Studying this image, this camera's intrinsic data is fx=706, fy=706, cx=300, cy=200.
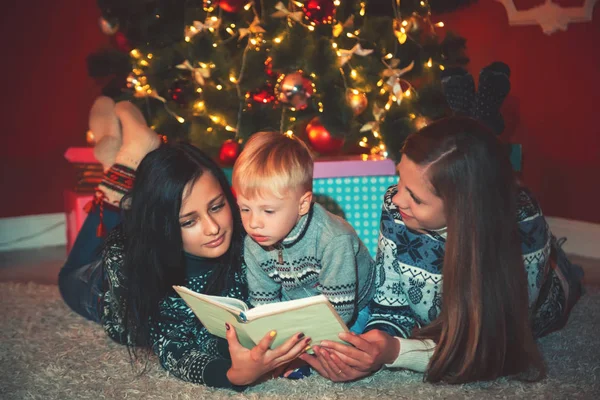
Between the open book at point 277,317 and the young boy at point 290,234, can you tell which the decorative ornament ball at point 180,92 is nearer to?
the young boy at point 290,234

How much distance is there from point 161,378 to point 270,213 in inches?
19.2

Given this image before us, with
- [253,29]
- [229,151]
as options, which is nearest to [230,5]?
[253,29]

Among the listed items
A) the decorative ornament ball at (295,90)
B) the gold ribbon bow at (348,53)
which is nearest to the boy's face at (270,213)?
the decorative ornament ball at (295,90)

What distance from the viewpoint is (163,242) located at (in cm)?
174

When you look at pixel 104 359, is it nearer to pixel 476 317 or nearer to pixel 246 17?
pixel 476 317

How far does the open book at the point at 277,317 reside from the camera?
4.55 feet

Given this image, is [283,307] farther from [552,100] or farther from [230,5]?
[552,100]

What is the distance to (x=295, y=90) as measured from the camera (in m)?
2.57

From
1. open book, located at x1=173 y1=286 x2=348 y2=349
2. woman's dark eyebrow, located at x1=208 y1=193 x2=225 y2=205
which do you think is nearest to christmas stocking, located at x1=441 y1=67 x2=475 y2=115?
woman's dark eyebrow, located at x1=208 y1=193 x2=225 y2=205

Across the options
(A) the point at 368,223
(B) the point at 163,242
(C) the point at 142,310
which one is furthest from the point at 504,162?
(A) the point at 368,223

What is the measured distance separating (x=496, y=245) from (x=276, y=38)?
1.46 m

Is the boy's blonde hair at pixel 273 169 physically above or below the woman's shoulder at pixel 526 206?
above

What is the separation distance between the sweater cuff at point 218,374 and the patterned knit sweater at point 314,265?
22 cm

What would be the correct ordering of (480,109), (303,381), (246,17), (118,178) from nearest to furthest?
(303,381)
(480,109)
(118,178)
(246,17)
